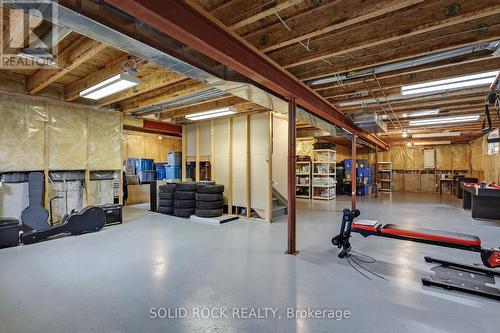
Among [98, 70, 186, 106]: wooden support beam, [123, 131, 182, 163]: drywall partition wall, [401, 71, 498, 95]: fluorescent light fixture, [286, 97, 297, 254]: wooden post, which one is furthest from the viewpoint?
[123, 131, 182, 163]: drywall partition wall

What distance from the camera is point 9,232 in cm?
373

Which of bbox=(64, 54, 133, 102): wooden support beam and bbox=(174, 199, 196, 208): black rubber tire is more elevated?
bbox=(64, 54, 133, 102): wooden support beam

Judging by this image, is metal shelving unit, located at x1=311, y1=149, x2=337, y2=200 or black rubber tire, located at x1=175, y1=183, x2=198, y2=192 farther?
metal shelving unit, located at x1=311, y1=149, x2=337, y2=200

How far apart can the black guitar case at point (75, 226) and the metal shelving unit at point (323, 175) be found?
25.0 feet

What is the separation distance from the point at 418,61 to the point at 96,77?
4832 millimetres

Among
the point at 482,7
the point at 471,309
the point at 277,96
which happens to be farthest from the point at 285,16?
the point at 471,309

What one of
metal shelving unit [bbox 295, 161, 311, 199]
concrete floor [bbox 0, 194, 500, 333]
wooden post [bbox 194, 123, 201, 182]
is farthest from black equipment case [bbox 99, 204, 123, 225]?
metal shelving unit [bbox 295, 161, 311, 199]

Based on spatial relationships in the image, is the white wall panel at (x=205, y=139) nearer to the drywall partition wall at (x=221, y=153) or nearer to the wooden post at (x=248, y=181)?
the drywall partition wall at (x=221, y=153)

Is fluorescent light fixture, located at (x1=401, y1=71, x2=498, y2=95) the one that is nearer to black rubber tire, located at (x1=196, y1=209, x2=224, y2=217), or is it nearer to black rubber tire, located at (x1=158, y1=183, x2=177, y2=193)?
black rubber tire, located at (x1=196, y1=209, x2=224, y2=217)

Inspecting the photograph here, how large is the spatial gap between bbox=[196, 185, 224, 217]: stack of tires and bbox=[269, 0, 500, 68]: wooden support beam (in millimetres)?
3435

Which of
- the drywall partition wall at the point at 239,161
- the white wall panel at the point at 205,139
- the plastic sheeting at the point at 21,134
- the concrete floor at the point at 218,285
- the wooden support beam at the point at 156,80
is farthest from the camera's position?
the white wall panel at the point at 205,139

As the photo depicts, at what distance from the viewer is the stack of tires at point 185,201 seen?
6.09m

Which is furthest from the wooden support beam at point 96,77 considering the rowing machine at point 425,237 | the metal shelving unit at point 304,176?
the metal shelving unit at point 304,176

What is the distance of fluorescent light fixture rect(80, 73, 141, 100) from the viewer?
11.6 feet
